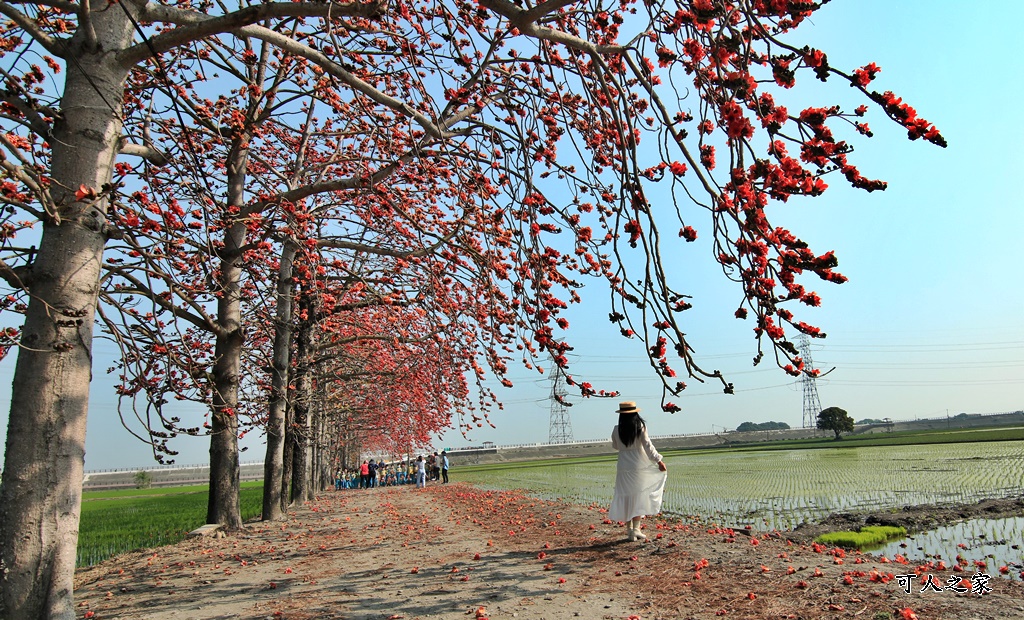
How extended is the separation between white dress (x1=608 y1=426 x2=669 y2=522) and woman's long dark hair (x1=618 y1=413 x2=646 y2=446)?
0.06 metres

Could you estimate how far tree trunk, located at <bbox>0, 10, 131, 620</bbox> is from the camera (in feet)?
12.0

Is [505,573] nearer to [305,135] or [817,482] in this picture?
[305,135]

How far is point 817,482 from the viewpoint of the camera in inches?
594

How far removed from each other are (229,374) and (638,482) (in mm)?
6148

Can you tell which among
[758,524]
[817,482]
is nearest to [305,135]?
[758,524]

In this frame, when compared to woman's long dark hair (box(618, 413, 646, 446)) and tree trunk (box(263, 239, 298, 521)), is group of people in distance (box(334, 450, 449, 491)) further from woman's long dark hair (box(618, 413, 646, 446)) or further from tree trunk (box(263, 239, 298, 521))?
woman's long dark hair (box(618, 413, 646, 446))

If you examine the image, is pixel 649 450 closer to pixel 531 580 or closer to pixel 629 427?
pixel 629 427

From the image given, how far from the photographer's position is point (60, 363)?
3.92 metres

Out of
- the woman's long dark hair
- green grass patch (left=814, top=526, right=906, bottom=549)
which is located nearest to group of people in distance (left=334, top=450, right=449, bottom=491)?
the woman's long dark hair

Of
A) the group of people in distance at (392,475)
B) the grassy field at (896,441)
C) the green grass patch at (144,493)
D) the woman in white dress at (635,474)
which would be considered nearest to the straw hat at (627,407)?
the woman in white dress at (635,474)

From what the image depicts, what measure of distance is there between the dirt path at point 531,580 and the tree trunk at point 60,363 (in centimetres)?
130

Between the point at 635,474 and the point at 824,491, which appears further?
the point at 824,491

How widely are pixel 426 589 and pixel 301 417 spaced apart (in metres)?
10.4

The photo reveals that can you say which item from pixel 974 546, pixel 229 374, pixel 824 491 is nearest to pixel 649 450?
pixel 974 546
